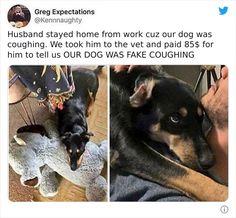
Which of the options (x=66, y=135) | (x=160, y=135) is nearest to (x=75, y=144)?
(x=66, y=135)

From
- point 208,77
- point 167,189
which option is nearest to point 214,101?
point 208,77

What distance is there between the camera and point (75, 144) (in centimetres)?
64

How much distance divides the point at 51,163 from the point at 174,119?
185 mm

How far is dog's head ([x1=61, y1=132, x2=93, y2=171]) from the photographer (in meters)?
0.64

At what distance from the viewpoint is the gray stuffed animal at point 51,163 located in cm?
64

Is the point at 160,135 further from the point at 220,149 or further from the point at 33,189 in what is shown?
the point at 33,189
